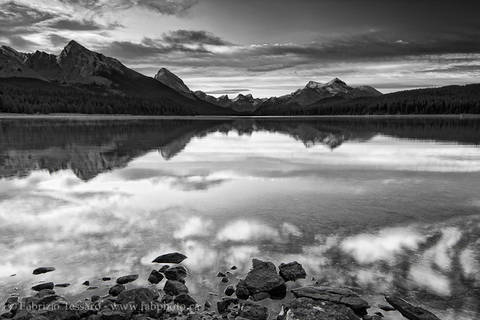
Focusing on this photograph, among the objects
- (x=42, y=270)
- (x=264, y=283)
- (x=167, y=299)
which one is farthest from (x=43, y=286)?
(x=264, y=283)

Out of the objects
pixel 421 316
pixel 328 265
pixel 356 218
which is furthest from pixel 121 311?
pixel 356 218

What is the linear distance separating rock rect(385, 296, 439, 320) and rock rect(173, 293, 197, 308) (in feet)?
14.6

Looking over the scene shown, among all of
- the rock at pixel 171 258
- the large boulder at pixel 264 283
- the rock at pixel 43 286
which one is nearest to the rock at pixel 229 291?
the large boulder at pixel 264 283

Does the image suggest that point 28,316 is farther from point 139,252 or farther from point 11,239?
point 11,239

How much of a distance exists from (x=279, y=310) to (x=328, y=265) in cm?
255

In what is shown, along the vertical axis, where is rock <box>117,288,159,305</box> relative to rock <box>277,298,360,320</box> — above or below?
above

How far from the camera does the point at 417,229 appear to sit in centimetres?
1295

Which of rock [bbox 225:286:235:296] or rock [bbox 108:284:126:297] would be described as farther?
rock [bbox 225:286:235:296]

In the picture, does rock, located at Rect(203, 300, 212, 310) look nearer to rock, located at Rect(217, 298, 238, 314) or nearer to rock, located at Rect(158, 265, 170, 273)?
rock, located at Rect(217, 298, 238, 314)

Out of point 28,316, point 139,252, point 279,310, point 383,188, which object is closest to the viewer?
point 28,316

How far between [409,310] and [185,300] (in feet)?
15.8

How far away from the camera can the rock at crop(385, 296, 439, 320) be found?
7.72m

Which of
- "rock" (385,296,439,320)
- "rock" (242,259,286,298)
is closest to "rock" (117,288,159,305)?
"rock" (242,259,286,298)

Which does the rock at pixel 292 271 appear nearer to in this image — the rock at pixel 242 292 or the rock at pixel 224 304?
the rock at pixel 242 292
